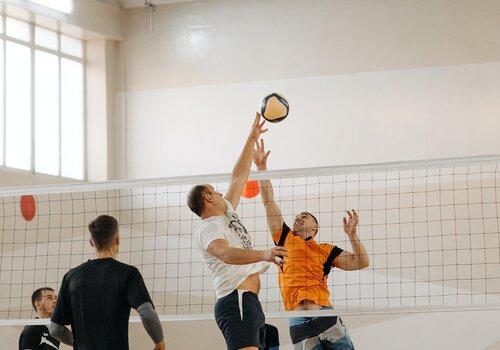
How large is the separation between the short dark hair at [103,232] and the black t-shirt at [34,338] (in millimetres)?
3357

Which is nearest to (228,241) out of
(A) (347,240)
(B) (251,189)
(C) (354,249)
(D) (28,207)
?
(C) (354,249)

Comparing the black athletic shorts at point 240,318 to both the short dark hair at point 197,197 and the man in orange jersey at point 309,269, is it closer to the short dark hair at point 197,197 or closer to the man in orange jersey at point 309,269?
the short dark hair at point 197,197

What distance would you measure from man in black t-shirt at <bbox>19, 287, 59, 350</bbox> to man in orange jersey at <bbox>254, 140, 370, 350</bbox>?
2.34m

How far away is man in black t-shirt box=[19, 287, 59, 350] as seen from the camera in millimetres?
9266

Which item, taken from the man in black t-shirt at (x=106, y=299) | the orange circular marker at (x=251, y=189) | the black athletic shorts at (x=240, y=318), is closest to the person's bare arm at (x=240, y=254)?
the black athletic shorts at (x=240, y=318)

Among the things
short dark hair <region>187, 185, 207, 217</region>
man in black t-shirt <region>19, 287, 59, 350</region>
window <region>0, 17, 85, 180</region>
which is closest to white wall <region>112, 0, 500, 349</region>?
window <region>0, 17, 85, 180</region>

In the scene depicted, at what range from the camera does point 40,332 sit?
9.34 metres

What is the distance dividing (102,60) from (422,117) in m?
5.20

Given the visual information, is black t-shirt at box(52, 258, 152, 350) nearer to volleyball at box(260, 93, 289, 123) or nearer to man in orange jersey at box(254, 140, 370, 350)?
man in orange jersey at box(254, 140, 370, 350)

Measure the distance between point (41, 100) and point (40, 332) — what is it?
6.48 m

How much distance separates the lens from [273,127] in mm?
15203

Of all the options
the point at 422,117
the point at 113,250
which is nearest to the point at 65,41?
the point at 422,117

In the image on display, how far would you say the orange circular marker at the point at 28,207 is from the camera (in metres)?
14.3

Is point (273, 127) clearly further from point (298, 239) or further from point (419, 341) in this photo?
point (298, 239)
